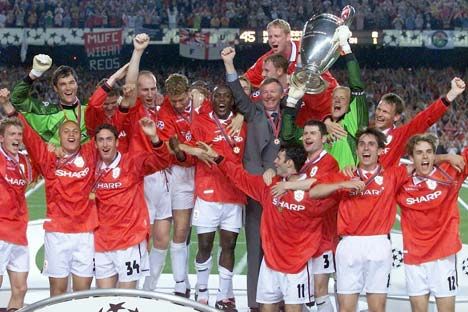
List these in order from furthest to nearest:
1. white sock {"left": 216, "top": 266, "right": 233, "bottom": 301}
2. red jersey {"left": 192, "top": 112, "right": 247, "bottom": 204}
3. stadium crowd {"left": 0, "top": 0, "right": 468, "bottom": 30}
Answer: stadium crowd {"left": 0, "top": 0, "right": 468, "bottom": 30}, white sock {"left": 216, "top": 266, "right": 233, "bottom": 301}, red jersey {"left": 192, "top": 112, "right": 247, "bottom": 204}

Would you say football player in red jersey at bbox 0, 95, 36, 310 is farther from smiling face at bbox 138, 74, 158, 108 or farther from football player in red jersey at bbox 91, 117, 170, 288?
smiling face at bbox 138, 74, 158, 108

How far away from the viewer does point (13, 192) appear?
6.62 meters

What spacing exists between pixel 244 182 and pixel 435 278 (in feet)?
4.73

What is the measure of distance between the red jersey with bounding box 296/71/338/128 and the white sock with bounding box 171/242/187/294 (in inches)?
52.1

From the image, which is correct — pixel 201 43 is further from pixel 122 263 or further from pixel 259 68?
pixel 122 263

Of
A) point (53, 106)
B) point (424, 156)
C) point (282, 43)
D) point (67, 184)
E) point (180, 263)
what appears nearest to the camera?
point (424, 156)

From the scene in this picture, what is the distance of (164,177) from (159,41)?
63.1ft

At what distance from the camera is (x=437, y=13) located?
26.0 m

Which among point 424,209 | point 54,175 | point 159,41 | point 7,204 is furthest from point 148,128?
point 159,41

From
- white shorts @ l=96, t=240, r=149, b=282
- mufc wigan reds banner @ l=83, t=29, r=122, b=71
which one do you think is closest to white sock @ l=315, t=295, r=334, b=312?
white shorts @ l=96, t=240, r=149, b=282

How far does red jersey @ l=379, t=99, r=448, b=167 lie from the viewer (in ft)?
21.7

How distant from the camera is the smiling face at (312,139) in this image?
20.6 ft

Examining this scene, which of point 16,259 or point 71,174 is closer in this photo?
point 71,174

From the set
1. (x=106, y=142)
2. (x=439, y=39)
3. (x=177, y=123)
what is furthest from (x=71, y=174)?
(x=439, y=39)
